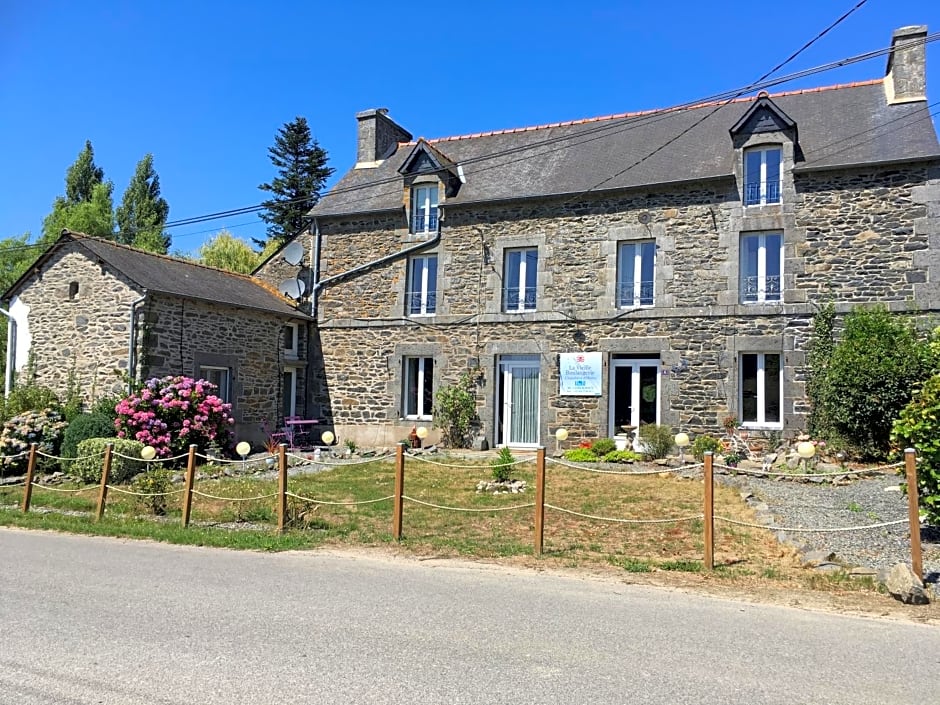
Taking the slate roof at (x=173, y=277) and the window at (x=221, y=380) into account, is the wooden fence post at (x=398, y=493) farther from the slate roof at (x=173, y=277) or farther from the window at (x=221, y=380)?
the window at (x=221, y=380)

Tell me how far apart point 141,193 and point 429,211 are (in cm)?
2359

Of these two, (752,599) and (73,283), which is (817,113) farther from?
(73,283)

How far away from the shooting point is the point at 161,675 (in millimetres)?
4230

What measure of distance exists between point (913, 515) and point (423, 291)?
527 inches

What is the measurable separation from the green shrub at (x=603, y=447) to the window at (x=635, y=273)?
3.07 meters

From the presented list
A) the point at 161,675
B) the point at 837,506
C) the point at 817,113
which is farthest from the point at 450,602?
the point at 817,113

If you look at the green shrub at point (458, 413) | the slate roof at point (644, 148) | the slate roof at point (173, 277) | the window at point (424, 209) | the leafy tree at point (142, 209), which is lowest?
the green shrub at point (458, 413)

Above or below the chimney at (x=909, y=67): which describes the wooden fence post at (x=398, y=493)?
below

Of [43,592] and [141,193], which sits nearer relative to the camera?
[43,592]

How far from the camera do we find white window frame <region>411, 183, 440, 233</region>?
18.6 meters

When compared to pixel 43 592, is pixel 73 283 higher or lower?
higher

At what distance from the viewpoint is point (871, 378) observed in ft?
44.0

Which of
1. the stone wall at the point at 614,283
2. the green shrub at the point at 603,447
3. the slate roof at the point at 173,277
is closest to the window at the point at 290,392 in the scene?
the stone wall at the point at 614,283

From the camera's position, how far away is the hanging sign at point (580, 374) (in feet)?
53.8
